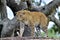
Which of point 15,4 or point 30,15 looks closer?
point 30,15

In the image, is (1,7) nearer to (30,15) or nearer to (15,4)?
(15,4)

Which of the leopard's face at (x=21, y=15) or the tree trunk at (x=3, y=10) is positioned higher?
the tree trunk at (x=3, y=10)

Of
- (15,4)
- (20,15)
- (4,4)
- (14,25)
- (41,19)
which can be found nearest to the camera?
(20,15)

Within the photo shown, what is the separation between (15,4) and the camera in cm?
545

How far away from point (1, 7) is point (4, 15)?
0.67 ft

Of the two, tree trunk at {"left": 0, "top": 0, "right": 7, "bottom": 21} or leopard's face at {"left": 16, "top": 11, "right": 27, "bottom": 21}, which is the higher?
tree trunk at {"left": 0, "top": 0, "right": 7, "bottom": 21}

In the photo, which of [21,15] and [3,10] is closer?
[21,15]

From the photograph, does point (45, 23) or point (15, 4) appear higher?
point (15, 4)

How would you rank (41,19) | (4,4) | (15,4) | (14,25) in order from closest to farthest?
1. (41,19)
2. (14,25)
3. (4,4)
4. (15,4)

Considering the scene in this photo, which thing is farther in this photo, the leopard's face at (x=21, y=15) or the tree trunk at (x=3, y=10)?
the tree trunk at (x=3, y=10)

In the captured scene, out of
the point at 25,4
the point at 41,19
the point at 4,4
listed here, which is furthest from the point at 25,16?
the point at 25,4

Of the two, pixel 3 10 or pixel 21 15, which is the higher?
pixel 3 10

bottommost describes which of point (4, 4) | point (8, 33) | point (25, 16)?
point (8, 33)

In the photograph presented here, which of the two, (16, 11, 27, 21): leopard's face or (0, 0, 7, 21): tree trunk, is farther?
(0, 0, 7, 21): tree trunk
